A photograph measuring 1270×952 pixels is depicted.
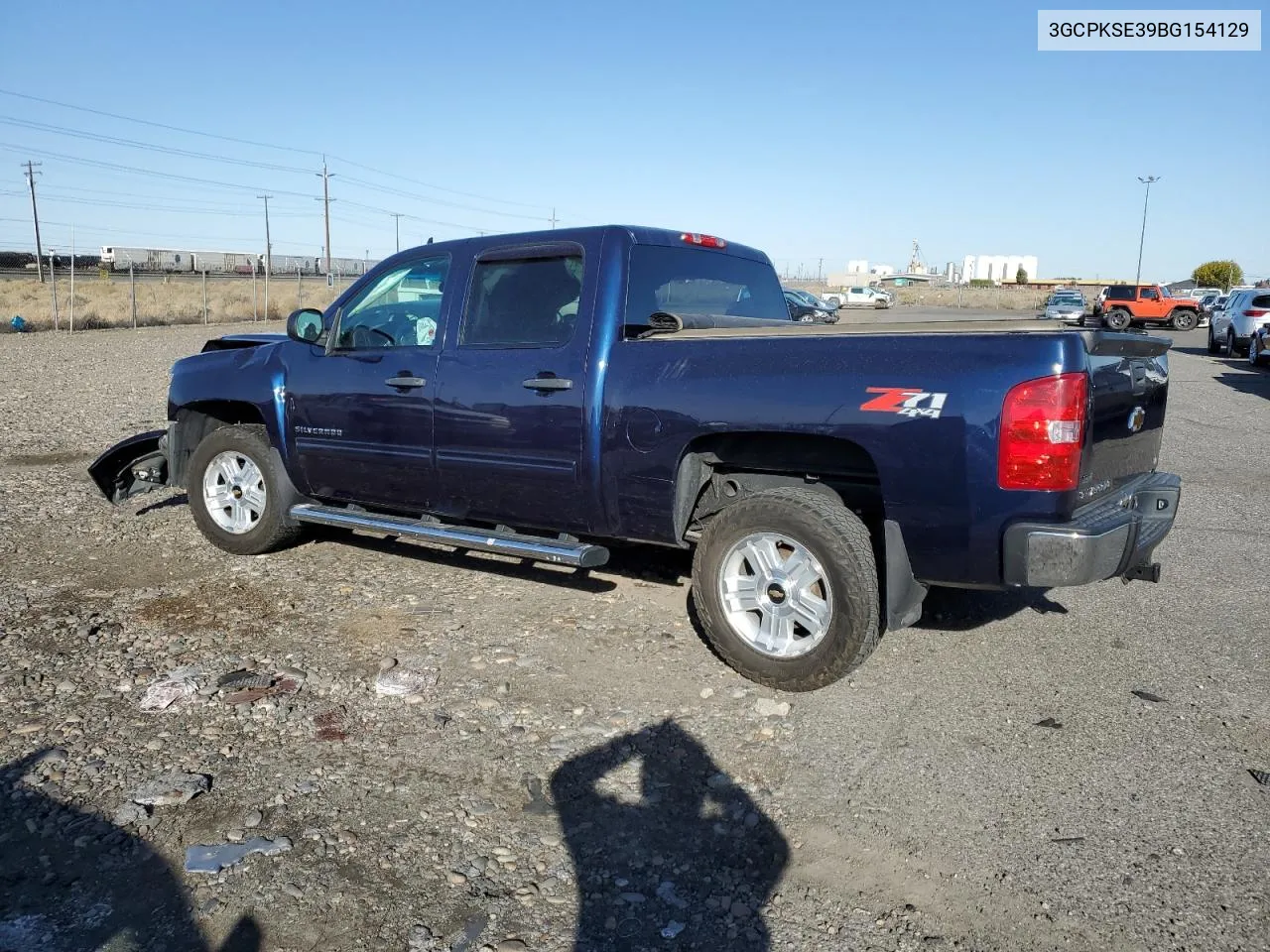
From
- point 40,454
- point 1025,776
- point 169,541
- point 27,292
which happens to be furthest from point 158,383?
point 27,292

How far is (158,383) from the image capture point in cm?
1588

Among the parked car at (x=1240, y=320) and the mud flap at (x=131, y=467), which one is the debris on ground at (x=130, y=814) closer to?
the mud flap at (x=131, y=467)

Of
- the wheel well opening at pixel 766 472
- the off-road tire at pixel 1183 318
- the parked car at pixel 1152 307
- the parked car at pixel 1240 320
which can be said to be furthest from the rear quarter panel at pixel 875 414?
the off-road tire at pixel 1183 318

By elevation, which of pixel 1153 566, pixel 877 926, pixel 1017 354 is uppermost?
pixel 1017 354

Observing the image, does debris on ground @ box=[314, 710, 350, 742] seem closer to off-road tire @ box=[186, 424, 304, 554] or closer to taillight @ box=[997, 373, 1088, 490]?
off-road tire @ box=[186, 424, 304, 554]

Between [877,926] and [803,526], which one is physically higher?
[803,526]

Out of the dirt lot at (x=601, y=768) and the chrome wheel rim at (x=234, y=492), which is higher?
the chrome wheel rim at (x=234, y=492)

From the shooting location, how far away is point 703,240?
18.0 feet

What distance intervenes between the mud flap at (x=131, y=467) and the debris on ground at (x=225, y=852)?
14.2ft

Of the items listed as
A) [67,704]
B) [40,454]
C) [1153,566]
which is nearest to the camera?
[67,704]

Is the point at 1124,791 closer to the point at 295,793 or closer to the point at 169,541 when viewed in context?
the point at 295,793

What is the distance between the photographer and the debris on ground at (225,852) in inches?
120

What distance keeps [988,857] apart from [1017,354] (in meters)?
1.73

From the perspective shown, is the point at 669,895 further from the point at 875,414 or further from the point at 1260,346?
the point at 1260,346
